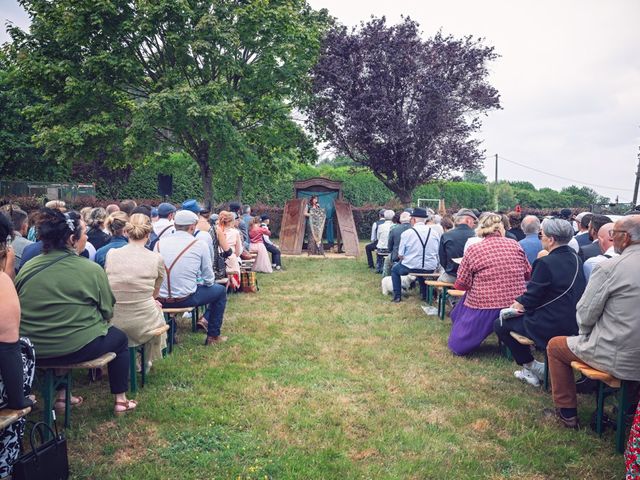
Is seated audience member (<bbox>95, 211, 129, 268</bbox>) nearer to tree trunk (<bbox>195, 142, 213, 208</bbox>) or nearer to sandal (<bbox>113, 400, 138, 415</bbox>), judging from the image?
sandal (<bbox>113, 400, 138, 415</bbox>)

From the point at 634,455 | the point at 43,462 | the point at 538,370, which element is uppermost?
the point at 634,455

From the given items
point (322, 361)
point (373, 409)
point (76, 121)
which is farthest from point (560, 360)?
point (76, 121)

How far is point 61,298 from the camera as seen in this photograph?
12.9 ft

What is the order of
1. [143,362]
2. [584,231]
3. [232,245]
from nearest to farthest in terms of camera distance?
[143,362] < [584,231] < [232,245]

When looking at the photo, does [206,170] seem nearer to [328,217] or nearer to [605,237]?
[328,217]

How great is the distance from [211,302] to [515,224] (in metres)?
5.53

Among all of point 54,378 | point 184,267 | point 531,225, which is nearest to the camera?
point 54,378

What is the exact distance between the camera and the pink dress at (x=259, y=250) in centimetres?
1326

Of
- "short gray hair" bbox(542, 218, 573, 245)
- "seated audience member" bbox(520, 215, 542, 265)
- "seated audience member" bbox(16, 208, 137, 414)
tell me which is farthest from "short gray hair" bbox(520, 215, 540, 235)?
"seated audience member" bbox(16, 208, 137, 414)

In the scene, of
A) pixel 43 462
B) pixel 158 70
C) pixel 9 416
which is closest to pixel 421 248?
pixel 43 462

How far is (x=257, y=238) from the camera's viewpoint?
1330cm

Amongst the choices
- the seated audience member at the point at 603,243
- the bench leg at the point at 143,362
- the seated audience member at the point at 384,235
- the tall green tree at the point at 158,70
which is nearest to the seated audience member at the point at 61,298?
the bench leg at the point at 143,362

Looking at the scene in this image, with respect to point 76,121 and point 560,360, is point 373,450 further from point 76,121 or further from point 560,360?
point 76,121

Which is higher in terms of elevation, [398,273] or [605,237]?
[605,237]
